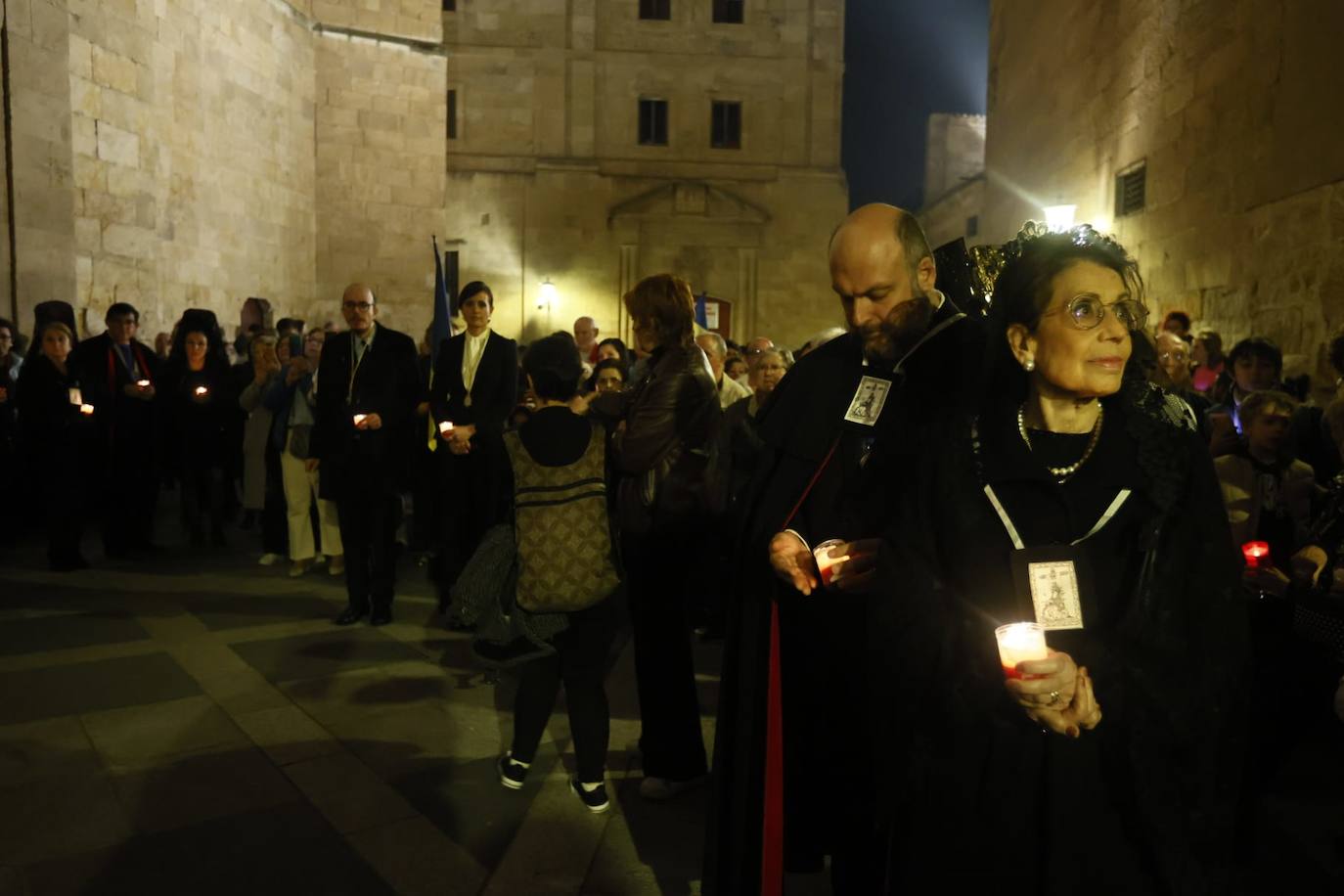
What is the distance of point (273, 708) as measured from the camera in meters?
4.84

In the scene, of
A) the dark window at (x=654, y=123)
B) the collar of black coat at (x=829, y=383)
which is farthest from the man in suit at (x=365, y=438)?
the dark window at (x=654, y=123)

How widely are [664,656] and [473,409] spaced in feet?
9.59

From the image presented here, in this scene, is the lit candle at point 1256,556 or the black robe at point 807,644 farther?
the lit candle at point 1256,556

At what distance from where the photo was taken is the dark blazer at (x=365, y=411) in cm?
629

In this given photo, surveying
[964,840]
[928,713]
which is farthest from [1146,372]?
[964,840]

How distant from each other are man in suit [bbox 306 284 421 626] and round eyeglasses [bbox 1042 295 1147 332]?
5001 millimetres

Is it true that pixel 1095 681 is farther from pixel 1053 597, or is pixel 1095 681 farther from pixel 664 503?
pixel 664 503

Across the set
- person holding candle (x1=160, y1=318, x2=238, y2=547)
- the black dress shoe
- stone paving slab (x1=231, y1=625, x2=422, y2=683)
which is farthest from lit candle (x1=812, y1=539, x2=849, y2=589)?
person holding candle (x1=160, y1=318, x2=238, y2=547)

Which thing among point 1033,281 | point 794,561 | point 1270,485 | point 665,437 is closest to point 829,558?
point 794,561

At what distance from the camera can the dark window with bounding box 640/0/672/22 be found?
28.7 metres

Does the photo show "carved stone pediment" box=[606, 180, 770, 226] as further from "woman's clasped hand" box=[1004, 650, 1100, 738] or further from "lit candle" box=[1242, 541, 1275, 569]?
"woman's clasped hand" box=[1004, 650, 1100, 738]

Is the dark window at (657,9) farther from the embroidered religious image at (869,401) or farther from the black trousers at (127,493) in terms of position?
the embroidered religious image at (869,401)

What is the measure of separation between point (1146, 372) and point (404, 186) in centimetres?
1769

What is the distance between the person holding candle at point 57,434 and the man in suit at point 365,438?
2710 mm
